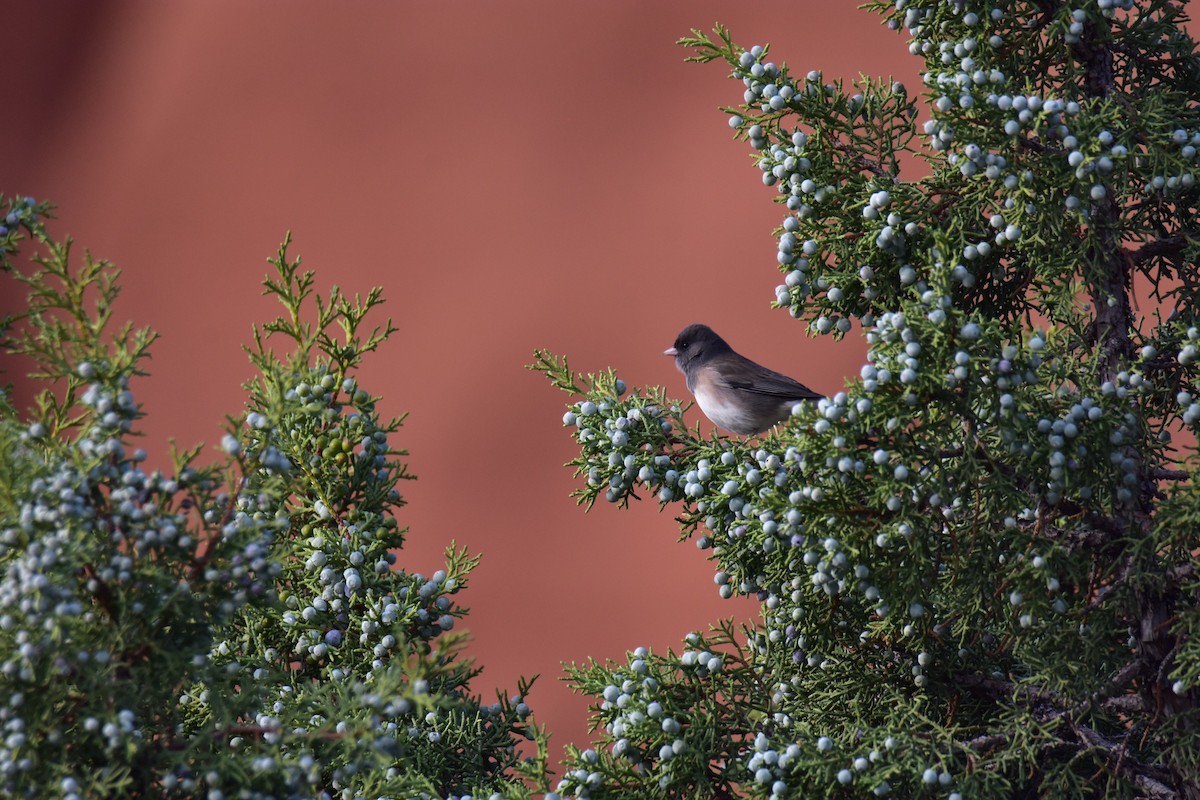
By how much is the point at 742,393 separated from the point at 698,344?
26cm

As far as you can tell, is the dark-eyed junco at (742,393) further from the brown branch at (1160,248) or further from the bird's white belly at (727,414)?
the brown branch at (1160,248)

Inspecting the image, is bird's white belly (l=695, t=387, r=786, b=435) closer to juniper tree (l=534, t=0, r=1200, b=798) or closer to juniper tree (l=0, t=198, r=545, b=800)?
juniper tree (l=534, t=0, r=1200, b=798)

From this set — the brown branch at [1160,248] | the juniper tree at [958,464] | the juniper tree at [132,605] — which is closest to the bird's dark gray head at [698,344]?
the juniper tree at [958,464]

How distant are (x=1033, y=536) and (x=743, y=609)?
285 centimetres

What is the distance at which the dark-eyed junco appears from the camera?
269 cm

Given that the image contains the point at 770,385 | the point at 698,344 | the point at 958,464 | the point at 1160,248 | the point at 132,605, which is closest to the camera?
the point at 132,605

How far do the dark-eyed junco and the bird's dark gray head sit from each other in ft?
0.13

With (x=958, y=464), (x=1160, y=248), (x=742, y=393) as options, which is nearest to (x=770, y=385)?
(x=742, y=393)

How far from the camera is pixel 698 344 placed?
2936 millimetres

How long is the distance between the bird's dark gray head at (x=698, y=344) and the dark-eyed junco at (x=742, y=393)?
0.13 feet

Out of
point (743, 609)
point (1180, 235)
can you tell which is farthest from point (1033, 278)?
point (743, 609)

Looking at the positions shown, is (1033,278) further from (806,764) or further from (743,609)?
(743,609)

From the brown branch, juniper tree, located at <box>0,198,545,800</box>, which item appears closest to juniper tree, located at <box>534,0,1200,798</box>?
the brown branch

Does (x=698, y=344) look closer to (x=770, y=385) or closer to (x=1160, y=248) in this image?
(x=770, y=385)
